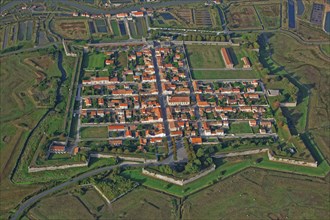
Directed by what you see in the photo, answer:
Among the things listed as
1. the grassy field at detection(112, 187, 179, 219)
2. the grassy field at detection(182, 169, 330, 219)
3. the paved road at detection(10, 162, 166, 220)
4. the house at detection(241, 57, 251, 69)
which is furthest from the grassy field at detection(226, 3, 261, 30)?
the grassy field at detection(112, 187, 179, 219)

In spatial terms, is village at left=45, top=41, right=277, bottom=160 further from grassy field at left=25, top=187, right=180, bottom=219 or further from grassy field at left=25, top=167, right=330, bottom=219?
grassy field at left=25, top=167, right=330, bottom=219

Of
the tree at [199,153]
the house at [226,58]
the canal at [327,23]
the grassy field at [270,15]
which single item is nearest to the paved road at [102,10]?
the grassy field at [270,15]

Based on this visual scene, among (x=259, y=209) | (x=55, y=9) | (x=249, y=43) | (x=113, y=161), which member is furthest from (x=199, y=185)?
(x=55, y=9)

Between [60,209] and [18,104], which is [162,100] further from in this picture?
[60,209]

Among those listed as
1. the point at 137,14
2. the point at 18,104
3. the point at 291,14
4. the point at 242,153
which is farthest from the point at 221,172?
the point at 291,14

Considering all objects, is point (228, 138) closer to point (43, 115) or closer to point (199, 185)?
point (199, 185)

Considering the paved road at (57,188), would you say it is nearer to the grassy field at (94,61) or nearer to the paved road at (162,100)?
the paved road at (162,100)
